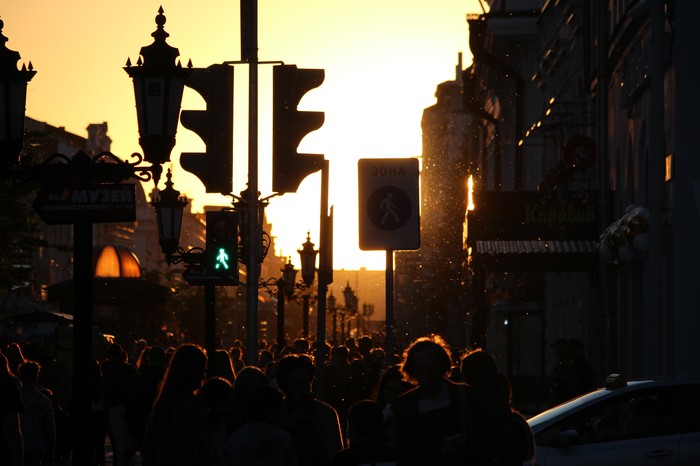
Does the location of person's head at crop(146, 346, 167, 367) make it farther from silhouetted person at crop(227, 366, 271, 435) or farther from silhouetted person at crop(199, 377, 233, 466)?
silhouetted person at crop(227, 366, 271, 435)

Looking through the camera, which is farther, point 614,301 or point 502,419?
point 614,301

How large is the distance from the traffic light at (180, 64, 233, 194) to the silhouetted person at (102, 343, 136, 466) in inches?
275

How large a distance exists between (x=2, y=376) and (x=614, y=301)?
21.3 meters

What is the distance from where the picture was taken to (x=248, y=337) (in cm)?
1476

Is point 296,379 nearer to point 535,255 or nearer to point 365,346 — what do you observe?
point 365,346

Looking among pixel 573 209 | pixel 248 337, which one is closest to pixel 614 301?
pixel 573 209

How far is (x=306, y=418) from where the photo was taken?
32.8 ft

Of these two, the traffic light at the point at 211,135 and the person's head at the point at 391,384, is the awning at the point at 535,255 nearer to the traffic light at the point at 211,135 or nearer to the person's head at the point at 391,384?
the traffic light at the point at 211,135

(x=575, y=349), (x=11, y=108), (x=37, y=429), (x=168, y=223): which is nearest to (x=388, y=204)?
(x=11, y=108)

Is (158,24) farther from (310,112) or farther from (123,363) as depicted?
(123,363)

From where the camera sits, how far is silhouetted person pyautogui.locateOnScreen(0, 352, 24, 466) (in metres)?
11.0

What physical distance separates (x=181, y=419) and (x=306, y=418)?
72 centimetres

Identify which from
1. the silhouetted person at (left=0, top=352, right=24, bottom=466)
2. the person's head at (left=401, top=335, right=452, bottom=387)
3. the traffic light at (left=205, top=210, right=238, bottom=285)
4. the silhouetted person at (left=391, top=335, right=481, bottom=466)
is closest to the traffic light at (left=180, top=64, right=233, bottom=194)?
the silhouetted person at (left=0, top=352, right=24, bottom=466)

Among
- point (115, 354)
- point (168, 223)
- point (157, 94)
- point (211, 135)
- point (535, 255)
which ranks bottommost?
point (115, 354)
